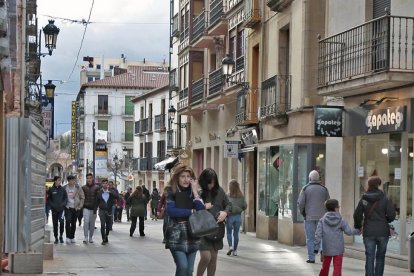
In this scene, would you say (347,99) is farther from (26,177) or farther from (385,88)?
(26,177)

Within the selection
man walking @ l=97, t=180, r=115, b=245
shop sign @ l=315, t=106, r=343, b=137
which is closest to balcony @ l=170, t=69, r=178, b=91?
man walking @ l=97, t=180, r=115, b=245

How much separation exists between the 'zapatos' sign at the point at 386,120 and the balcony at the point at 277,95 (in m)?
5.23

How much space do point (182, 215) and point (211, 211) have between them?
1702 mm

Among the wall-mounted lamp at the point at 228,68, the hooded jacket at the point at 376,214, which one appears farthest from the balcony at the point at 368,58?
the wall-mounted lamp at the point at 228,68

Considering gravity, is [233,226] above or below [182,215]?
below

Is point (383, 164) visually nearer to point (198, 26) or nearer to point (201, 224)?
point (201, 224)

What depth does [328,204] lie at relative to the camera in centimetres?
1169

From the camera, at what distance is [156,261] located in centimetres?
1562

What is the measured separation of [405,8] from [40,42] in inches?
620

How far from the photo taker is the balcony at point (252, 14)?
2469 centimetres

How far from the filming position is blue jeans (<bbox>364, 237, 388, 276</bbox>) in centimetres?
1166

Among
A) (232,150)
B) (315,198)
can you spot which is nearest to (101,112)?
(232,150)

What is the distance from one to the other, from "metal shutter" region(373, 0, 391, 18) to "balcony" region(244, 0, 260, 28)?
824 cm

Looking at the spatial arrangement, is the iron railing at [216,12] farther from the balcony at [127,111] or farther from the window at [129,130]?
the window at [129,130]
